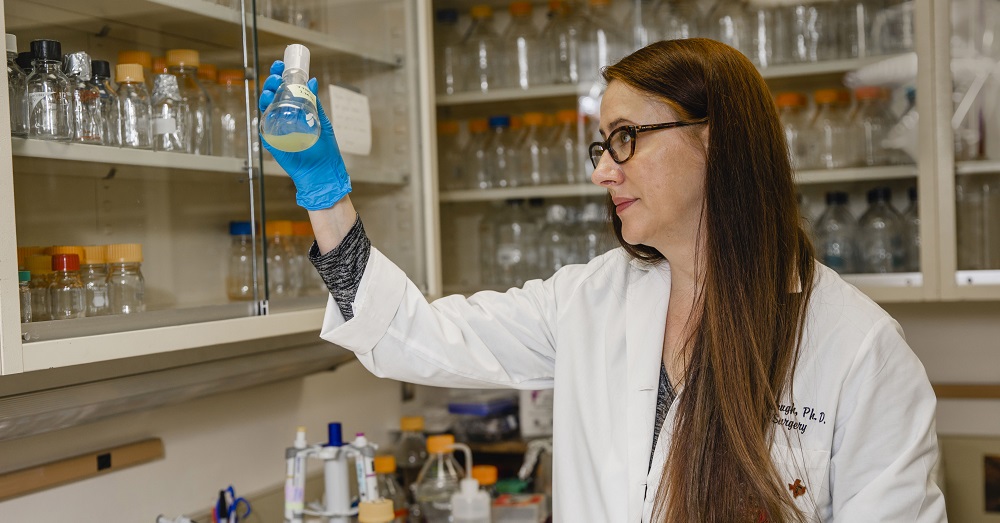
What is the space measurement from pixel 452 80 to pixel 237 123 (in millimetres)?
1013

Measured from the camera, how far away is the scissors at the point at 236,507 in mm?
1850

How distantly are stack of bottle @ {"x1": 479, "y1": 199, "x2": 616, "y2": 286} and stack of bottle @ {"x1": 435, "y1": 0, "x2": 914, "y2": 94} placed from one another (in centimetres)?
35

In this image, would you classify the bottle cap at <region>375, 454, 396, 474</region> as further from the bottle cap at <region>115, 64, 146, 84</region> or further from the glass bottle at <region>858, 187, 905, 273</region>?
the glass bottle at <region>858, 187, 905, 273</region>

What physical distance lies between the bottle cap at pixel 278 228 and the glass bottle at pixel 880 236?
1.41m

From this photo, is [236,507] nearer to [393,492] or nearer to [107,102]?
[393,492]

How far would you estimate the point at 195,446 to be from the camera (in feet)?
6.38

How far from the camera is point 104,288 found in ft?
4.69

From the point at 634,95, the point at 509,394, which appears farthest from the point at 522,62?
the point at 634,95

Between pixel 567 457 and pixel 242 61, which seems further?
pixel 242 61

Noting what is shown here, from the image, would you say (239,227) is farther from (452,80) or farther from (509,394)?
(509,394)

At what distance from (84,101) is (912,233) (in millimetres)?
1848

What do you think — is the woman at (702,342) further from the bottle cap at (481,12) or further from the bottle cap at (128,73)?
the bottle cap at (481,12)


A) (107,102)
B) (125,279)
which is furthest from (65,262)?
(107,102)

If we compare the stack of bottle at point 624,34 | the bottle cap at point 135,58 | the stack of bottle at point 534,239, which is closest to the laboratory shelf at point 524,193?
the stack of bottle at point 534,239
